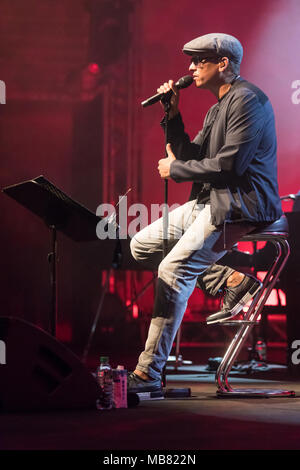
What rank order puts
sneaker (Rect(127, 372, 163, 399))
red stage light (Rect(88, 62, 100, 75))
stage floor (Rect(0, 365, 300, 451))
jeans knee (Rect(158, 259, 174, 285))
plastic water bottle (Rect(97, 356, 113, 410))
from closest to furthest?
stage floor (Rect(0, 365, 300, 451))
plastic water bottle (Rect(97, 356, 113, 410))
sneaker (Rect(127, 372, 163, 399))
jeans knee (Rect(158, 259, 174, 285))
red stage light (Rect(88, 62, 100, 75))

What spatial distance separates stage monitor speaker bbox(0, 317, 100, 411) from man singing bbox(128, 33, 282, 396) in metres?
0.42

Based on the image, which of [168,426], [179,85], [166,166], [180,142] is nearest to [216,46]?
[179,85]

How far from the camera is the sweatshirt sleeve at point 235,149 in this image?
2.46m

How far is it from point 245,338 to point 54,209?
109 centimetres

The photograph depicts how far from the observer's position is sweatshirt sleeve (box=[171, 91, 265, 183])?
2.46m

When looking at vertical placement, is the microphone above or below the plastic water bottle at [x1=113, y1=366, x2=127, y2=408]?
above

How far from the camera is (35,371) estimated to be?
2.02m

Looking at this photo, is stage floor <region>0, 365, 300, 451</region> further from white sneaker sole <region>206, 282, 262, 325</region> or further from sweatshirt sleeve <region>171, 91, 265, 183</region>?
sweatshirt sleeve <region>171, 91, 265, 183</region>

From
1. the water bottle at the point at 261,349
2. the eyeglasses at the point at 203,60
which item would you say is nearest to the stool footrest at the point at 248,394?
the eyeglasses at the point at 203,60

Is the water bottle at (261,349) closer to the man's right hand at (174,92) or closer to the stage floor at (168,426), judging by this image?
the stage floor at (168,426)

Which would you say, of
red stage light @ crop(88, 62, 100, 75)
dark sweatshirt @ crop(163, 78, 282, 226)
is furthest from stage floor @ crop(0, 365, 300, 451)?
red stage light @ crop(88, 62, 100, 75)

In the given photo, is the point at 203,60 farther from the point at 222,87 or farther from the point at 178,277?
the point at 178,277

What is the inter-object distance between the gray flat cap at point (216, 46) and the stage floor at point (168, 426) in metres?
1.48

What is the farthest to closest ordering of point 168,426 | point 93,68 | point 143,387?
point 93,68 → point 143,387 → point 168,426
